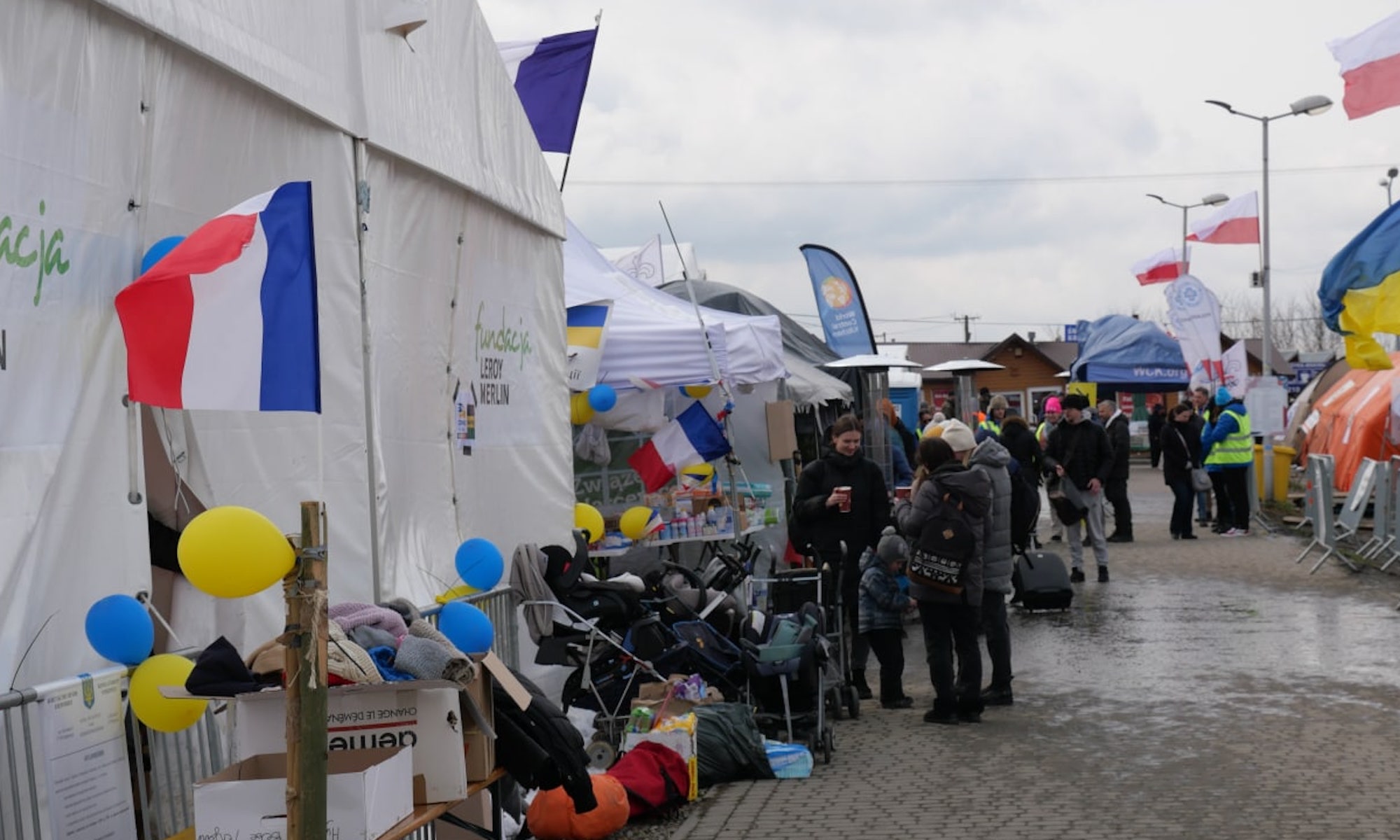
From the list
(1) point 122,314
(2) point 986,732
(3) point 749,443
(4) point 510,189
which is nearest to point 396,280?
(4) point 510,189

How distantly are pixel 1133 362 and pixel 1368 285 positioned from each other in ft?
106

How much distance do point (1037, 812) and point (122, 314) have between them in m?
4.78

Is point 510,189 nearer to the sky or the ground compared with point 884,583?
nearer to the sky

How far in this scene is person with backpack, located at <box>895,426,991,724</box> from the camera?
9500mm

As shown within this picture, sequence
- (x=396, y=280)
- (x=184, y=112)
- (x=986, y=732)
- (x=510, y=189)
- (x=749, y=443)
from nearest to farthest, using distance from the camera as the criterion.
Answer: (x=184, y=112) < (x=396, y=280) < (x=986, y=732) < (x=510, y=189) < (x=749, y=443)

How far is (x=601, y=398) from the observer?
1237 cm

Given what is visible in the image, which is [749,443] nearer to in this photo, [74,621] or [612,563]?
[612,563]

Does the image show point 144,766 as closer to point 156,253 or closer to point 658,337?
point 156,253

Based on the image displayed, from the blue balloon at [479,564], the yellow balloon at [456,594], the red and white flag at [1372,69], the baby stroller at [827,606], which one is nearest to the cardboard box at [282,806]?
the blue balloon at [479,564]

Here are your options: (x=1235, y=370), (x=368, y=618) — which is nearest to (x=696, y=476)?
(x=368, y=618)

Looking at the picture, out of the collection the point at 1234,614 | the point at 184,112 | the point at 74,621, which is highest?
the point at 184,112

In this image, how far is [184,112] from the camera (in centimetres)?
595

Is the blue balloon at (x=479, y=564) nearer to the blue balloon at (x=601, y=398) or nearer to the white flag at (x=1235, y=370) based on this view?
the blue balloon at (x=601, y=398)

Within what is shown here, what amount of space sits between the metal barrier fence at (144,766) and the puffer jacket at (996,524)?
5462 millimetres
